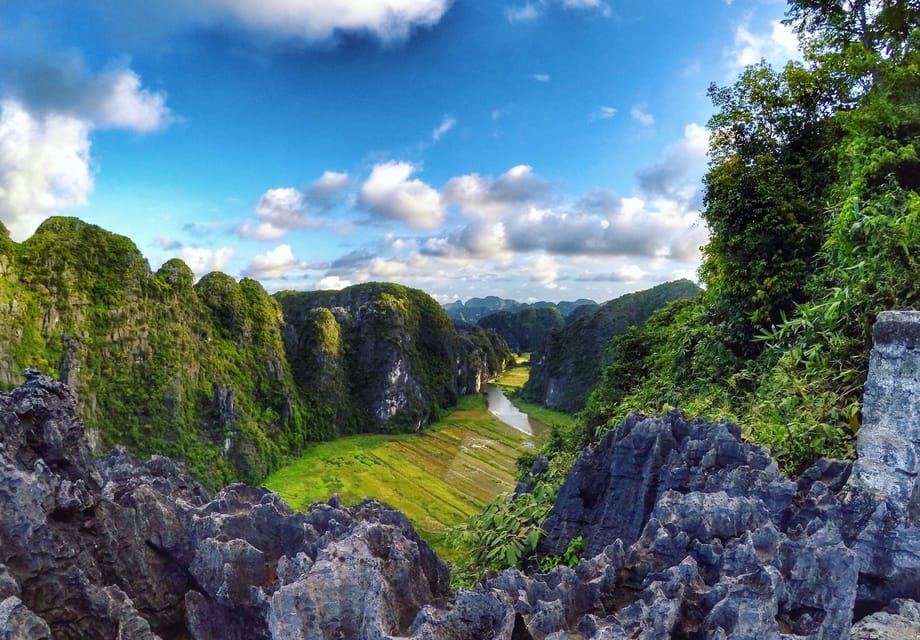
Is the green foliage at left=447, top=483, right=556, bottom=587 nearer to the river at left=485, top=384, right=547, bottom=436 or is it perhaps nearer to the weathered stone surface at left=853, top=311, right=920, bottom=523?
the weathered stone surface at left=853, top=311, right=920, bottom=523

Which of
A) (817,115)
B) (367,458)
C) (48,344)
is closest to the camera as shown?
(817,115)

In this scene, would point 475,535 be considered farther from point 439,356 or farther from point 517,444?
point 439,356

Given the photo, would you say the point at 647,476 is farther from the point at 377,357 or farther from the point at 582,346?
the point at 582,346

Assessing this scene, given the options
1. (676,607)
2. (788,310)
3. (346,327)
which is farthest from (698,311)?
(346,327)

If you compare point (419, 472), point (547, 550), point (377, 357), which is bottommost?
point (419, 472)

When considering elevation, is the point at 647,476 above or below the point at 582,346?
below

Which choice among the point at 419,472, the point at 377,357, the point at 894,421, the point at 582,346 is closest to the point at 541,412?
the point at 582,346

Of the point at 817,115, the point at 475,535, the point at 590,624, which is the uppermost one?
the point at 817,115
